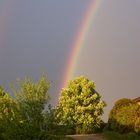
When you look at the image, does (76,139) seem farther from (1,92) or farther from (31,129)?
(31,129)

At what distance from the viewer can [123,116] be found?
4438 cm

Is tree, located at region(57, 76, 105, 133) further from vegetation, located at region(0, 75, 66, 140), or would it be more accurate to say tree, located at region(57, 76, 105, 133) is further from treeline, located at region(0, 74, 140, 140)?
vegetation, located at region(0, 75, 66, 140)

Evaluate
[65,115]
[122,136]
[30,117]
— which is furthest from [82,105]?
[30,117]

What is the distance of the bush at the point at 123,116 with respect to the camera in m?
43.5

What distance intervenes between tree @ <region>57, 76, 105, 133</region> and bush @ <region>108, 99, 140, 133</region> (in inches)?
142

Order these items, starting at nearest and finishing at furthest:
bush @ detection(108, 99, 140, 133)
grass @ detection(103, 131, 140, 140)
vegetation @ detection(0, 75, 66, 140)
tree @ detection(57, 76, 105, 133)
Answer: vegetation @ detection(0, 75, 66, 140) → grass @ detection(103, 131, 140, 140) → bush @ detection(108, 99, 140, 133) → tree @ detection(57, 76, 105, 133)

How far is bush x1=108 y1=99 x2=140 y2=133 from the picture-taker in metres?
43.5

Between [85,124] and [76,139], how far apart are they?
35.2 feet

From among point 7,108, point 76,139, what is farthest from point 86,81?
point 7,108

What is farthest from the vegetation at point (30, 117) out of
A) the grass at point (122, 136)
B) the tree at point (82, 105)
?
the tree at point (82, 105)

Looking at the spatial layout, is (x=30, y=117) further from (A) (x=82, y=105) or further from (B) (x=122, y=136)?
(A) (x=82, y=105)

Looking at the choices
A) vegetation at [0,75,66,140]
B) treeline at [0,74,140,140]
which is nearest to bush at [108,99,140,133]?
treeline at [0,74,140,140]

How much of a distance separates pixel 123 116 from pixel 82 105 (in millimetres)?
8388

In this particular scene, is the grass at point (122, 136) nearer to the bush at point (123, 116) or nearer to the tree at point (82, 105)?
the bush at point (123, 116)
